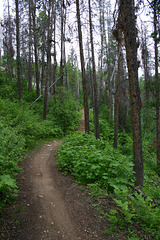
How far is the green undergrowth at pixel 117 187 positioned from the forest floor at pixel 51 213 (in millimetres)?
252

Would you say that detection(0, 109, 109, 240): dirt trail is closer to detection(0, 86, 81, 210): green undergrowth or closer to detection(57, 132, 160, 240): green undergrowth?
detection(57, 132, 160, 240): green undergrowth

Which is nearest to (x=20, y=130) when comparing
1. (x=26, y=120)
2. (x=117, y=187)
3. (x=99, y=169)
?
(x=26, y=120)

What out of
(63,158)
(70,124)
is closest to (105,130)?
(70,124)

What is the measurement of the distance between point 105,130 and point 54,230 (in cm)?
1621

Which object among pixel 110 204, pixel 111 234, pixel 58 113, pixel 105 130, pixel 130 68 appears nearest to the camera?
pixel 111 234

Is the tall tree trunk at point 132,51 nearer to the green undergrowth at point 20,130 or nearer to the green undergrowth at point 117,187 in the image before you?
the green undergrowth at point 117,187

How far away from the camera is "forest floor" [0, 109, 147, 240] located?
313 cm

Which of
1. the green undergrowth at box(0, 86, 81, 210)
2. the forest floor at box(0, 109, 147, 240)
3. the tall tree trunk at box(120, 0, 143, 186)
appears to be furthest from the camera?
the tall tree trunk at box(120, 0, 143, 186)

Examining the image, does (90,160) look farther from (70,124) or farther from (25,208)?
(70,124)

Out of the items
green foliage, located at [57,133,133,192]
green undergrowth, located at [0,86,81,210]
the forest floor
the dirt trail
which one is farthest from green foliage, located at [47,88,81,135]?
the forest floor

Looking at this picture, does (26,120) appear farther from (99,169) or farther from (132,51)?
(132,51)

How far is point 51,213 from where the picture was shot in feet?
12.2

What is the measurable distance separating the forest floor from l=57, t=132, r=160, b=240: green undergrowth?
0.83 feet

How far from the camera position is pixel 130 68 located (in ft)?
17.6
